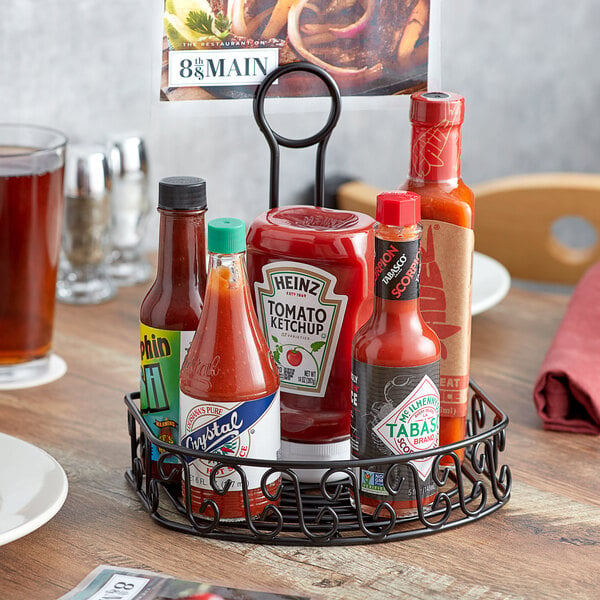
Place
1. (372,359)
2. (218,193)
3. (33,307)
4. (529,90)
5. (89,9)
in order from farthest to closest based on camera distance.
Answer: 1. (529,90)
2. (218,193)
3. (89,9)
4. (33,307)
5. (372,359)

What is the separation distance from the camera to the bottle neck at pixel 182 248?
767 millimetres

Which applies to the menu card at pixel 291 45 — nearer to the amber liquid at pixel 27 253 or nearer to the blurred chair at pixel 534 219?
the amber liquid at pixel 27 253

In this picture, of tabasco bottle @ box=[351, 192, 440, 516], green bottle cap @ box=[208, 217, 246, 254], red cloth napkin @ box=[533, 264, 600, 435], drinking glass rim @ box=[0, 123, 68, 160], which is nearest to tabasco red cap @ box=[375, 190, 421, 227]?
tabasco bottle @ box=[351, 192, 440, 516]

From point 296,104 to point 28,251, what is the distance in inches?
15.6

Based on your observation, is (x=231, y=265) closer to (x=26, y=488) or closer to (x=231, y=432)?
(x=231, y=432)

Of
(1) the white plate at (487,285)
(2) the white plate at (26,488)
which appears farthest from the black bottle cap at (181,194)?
(1) the white plate at (487,285)

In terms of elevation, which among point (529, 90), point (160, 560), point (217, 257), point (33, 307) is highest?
point (529, 90)

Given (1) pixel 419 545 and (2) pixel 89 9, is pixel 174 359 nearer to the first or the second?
(1) pixel 419 545

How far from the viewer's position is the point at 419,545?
742 millimetres

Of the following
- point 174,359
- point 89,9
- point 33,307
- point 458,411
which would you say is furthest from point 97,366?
point 89,9

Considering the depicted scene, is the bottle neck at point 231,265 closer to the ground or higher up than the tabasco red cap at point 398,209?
closer to the ground

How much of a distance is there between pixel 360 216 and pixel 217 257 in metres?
0.15

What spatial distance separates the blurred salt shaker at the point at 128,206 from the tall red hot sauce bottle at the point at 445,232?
733 millimetres

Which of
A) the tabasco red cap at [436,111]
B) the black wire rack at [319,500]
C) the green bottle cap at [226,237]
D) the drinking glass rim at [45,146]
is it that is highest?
the tabasco red cap at [436,111]
